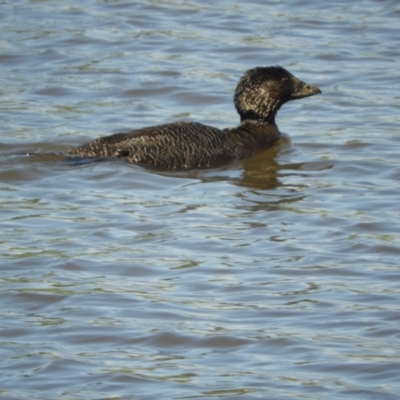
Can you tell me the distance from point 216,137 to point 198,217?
222 centimetres

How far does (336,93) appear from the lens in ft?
50.9

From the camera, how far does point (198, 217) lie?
427 inches

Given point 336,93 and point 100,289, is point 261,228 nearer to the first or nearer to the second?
point 100,289

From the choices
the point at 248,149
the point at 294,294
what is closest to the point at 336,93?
the point at 248,149

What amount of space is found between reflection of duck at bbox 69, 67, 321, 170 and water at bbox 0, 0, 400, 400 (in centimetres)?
18

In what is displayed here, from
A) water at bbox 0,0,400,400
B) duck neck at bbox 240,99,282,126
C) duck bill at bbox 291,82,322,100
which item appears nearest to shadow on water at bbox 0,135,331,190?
water at bbox 0,0,400,400

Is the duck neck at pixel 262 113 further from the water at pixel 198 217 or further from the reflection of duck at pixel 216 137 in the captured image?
the water at pixel 198 217

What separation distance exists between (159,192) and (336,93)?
4435mm

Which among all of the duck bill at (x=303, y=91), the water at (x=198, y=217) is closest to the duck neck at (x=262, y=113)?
the duck bill at (x=303, y=91)

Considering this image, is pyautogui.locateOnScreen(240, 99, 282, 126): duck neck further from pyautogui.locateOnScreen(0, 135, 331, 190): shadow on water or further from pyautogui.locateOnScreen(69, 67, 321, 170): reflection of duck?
pyautogui.locateOnScreen(0, 135, 331, 190): shadow on water

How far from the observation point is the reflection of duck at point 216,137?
12555mm

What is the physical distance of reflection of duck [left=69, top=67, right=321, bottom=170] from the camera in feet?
41.2

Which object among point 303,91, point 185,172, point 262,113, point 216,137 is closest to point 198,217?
point 185,172

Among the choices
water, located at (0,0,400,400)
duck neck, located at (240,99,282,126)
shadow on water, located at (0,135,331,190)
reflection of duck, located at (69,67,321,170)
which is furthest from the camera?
duck neck, located at (240,99,282,126)
